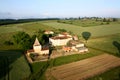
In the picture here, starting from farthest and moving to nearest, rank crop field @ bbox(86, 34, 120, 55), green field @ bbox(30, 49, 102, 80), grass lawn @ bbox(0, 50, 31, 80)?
crop field @ bbox(86, 34, 120, 55) < green field @ bbox(30, 49, 102, 80) < grass lawn @ bbox(0, 50, 31, 80)

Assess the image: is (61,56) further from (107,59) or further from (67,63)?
(107,59)

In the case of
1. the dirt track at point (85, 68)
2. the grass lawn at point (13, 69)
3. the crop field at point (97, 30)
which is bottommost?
the crop field at point (97, 30)

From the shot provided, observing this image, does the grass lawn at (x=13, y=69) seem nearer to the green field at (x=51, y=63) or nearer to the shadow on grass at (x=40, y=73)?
the shadow on grass at (x=40, y=73)

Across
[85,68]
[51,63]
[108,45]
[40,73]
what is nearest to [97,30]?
[108,45]

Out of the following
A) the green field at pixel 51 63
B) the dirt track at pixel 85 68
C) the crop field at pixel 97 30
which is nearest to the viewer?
the dirt track at pixel 85 68

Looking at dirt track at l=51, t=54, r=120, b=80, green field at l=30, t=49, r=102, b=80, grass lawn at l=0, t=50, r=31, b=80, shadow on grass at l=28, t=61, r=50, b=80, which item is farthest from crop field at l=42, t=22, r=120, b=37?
grass lawn at l=0, t=50, r=31, b=80

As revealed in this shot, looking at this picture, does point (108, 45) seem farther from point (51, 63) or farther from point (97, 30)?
point (97, 30)

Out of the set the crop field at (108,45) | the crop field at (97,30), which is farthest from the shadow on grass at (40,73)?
the crop field at (97,30)

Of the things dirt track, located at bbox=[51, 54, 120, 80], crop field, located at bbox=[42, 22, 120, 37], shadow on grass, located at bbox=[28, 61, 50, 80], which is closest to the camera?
shadow on grass, located at bbox=[28, 61, 50, 80]

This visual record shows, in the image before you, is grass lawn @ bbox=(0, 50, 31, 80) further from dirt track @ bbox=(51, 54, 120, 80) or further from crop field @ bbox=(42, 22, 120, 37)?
crop field @ bbox=(42, 22, 120, 37)
